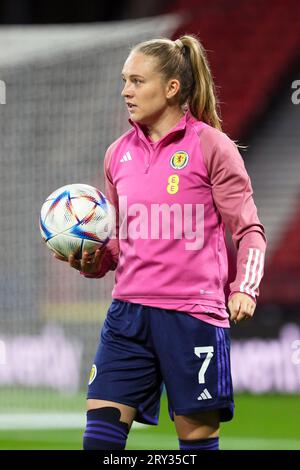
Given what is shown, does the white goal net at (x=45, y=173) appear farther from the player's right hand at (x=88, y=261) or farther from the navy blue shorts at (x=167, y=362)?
the navy blue shorts at (x=167, y=362)

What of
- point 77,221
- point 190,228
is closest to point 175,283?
point 190,228

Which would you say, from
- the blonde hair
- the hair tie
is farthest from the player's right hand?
the hair tie

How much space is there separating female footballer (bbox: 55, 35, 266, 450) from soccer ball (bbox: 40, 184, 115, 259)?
0.41ft

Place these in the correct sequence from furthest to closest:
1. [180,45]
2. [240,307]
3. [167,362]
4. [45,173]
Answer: [45,173]
[180,45]
[167,362]
[240,307]

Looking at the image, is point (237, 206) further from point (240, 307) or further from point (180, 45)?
point (180, 45)

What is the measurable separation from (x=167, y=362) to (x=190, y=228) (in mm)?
402

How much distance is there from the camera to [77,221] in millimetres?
3533

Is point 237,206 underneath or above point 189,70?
underneath

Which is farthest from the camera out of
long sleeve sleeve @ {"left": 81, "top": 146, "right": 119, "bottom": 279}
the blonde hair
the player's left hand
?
long sleeve sleeve @ {"left": 81, "top": 146, "right": 119, "bottom": 279}

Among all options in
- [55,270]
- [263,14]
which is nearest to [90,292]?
[55,270]

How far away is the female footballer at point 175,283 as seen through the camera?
3279 mm

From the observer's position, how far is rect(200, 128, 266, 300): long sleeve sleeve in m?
3.28

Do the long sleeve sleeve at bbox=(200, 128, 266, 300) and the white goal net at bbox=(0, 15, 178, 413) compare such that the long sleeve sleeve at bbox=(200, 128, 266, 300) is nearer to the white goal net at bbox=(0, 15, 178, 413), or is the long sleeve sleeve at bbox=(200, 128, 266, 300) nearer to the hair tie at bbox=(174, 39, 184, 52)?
the hair tie at bbox=(174, 39, 184, 52)

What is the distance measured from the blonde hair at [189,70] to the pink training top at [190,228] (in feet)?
0.44
